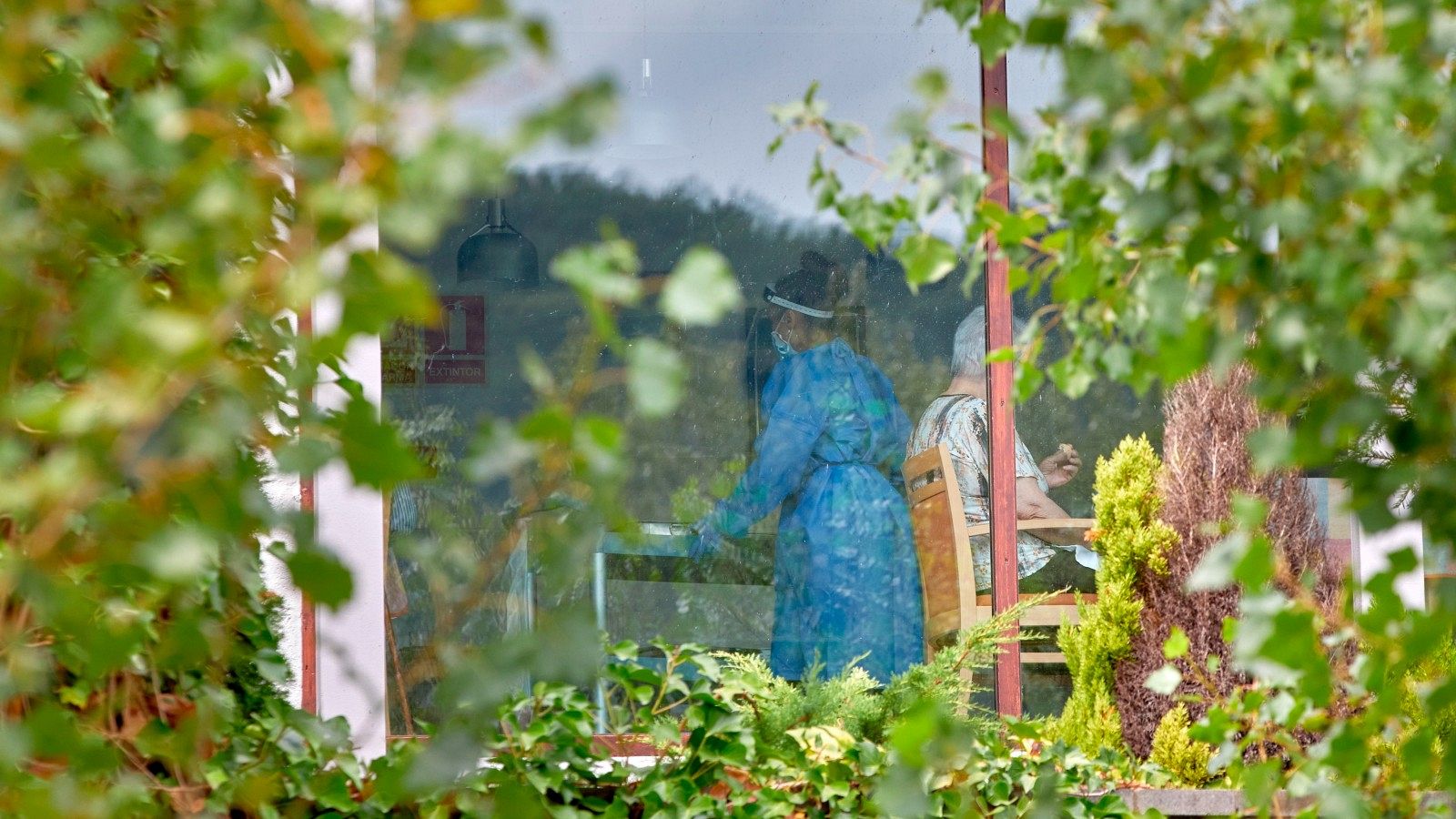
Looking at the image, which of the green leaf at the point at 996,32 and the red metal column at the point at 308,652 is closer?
the green leaf at the point at 996,32

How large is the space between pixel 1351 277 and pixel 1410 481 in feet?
0.71

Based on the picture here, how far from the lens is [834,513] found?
14.5 ft

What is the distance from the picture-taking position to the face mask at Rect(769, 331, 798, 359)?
4.42 meters

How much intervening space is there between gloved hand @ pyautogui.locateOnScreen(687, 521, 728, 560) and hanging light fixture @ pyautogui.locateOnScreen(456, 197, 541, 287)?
0.95m

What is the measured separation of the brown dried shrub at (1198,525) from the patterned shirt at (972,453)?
403 mm

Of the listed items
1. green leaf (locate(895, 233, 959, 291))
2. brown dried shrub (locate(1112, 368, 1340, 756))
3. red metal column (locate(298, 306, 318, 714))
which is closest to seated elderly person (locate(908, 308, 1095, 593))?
brown dried shrub (locate(1112, 368, 1340, 756))

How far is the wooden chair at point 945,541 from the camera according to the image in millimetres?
4414

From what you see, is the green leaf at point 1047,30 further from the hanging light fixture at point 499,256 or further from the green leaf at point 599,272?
the hanging light fixture at point 499,256

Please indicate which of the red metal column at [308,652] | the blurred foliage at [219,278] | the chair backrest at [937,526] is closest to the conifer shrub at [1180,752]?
the chair backrest at [937,526]

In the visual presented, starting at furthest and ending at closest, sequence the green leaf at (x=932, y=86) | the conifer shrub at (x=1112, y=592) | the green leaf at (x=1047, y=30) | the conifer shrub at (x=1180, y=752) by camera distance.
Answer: the conifer shrub at (x=1112, y=592) → the conifer shrub at (x=1180, y=752) → the green leaf at (x=932, y=86) → the green leaf at (x=1047, y=30)

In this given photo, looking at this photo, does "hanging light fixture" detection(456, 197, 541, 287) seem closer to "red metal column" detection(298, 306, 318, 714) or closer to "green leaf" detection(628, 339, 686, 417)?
"red metal column" detection(298, 306, 318, 714)

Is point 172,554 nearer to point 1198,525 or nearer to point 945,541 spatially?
point 945,541

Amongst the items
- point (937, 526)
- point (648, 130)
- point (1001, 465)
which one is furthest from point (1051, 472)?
point (648, 130)

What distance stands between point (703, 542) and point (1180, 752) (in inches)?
64.0
